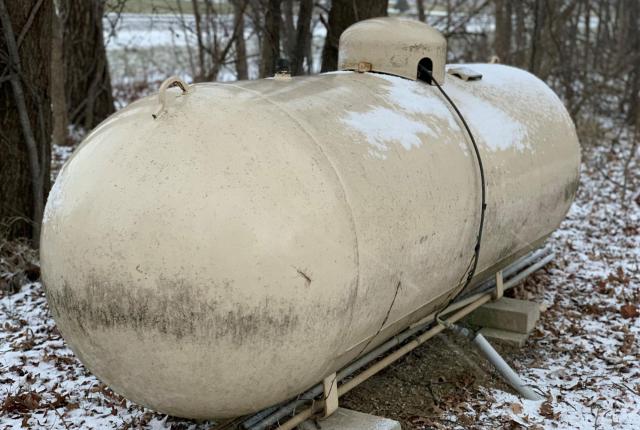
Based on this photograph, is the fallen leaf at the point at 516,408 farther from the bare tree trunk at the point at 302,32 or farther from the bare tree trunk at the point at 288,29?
the bare tree trunk at the point at 288,29

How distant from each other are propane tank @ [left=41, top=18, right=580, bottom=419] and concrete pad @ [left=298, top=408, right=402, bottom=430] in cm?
40

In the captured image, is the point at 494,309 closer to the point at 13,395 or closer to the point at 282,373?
the point at 282,373

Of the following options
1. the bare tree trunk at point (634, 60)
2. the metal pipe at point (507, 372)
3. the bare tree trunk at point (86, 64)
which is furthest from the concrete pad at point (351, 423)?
the bare tree trunk at point (634, 60)

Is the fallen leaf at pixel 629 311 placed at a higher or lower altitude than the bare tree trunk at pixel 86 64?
lower

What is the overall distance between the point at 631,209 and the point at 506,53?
6019 mm

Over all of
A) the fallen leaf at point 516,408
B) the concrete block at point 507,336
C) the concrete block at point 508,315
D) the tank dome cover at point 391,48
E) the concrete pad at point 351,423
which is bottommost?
the concrete block at point 507,336

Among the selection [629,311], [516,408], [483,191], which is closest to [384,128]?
[483,191]

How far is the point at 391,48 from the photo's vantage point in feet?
15.1

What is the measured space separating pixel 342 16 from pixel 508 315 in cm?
408

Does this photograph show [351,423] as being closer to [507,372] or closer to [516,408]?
[516,408]

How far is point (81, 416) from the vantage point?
4.40 metres

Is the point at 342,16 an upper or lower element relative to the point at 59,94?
upper

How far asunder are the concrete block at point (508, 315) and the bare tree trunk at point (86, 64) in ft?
24.2

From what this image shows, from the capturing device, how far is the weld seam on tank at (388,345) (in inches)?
150
